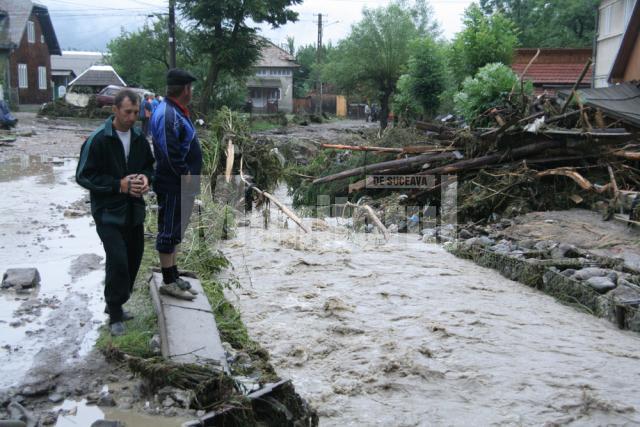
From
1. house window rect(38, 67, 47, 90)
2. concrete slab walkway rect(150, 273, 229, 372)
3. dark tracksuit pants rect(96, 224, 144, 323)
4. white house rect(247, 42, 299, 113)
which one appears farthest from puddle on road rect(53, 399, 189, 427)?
white house rect(247, 42, 299, 113)

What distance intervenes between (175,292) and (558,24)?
44449mm

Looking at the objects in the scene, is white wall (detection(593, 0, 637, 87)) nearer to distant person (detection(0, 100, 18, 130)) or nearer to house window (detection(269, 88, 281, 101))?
distant person (detection(0, 100, 18, 130))

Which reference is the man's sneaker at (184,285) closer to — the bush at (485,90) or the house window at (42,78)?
the bush at (485,90)

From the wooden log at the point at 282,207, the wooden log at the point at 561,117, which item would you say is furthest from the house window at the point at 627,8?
the wooden log at the point at 282,207

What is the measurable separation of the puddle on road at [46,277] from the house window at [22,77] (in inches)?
1420

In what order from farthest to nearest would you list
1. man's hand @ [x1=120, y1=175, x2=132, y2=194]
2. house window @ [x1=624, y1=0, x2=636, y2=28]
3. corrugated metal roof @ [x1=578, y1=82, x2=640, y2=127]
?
house window @ [x1=624, y1=0, x2=636, y2=28], corrugated metal roof @ [x1=578, y1=82, x2=640, y2=127], man's hand @ [x1=120, y1=175, x2=132, y2=194]

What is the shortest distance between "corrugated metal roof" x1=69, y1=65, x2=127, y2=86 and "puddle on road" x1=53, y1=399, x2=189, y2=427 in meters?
40.4

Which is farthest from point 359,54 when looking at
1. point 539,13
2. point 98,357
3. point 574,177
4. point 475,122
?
point 98,357

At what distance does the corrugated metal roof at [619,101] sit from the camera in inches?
467

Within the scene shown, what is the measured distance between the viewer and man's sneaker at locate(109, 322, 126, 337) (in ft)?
15.4

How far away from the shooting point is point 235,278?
285 inches

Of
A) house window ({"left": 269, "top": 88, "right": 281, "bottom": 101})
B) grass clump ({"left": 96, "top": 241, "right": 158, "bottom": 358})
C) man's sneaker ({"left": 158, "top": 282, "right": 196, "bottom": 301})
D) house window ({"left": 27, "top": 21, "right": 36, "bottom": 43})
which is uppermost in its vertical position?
house window ({"left": 27, "top": 21, "right": 36, "bottom": 43})

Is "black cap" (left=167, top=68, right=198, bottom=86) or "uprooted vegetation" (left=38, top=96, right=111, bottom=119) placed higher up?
"uprooted vegetation" (left=38, top=96, right=111, bottom=119)

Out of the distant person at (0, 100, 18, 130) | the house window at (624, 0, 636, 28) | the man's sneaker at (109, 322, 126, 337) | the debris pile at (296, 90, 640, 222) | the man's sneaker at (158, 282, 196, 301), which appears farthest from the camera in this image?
the distant person at (0, 100, 18, 130)
